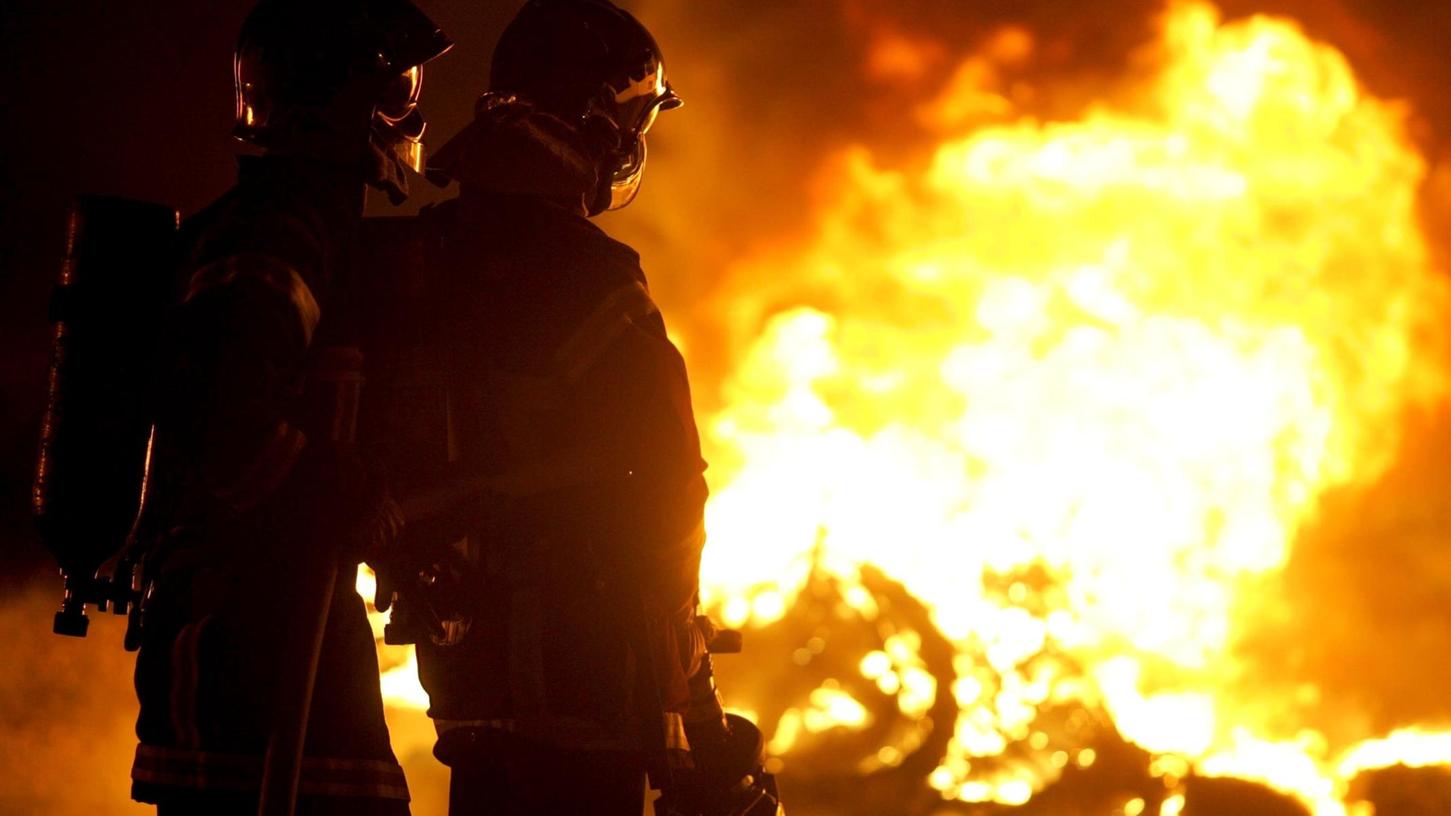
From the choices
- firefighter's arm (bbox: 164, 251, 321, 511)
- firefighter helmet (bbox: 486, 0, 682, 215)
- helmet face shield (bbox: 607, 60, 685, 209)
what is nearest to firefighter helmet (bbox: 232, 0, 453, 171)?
firefighter helmet (bbox: 486, 0, 682, 215)

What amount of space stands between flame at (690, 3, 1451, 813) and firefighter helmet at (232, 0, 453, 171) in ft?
19.3

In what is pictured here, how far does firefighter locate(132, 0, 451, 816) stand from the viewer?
2.70 m

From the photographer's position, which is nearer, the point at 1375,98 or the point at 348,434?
the point at 348,434

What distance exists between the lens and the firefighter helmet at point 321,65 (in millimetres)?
3217

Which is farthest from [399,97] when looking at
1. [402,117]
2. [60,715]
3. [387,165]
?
[60,715]

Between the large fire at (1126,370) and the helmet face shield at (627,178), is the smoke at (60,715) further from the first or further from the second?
the helmet face shield at (627,178)

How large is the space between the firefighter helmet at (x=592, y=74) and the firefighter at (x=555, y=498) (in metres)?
0.10

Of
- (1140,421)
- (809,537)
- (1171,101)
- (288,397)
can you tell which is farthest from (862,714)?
(288,397)

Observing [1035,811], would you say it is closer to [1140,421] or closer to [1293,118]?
[1140,421]

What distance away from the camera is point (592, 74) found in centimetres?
368

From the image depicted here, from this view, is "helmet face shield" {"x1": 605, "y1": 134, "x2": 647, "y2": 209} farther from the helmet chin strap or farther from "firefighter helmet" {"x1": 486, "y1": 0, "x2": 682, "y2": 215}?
the helmet chin strap

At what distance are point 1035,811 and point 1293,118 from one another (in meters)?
4.93

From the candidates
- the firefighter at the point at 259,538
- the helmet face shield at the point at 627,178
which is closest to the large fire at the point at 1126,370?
the helmet face shield at the point at 627,178

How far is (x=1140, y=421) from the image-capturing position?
9156 mm
